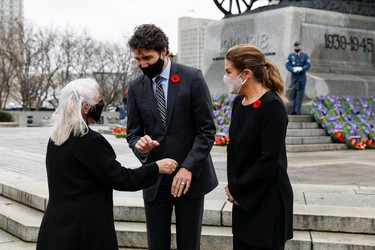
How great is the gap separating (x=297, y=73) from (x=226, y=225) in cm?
864

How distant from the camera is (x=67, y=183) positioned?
3.13 metres

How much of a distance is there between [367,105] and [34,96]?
1383 inches

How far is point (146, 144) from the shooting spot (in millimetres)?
3459

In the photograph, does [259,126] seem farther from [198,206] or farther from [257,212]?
[198,206]

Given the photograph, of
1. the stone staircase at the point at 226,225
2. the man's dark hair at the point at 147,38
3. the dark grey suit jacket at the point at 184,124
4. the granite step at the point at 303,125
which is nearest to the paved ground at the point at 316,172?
the stone staircase at the point at 226,225

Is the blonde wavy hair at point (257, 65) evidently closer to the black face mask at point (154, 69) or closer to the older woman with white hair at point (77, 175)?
the black face mask at point (154, 69)

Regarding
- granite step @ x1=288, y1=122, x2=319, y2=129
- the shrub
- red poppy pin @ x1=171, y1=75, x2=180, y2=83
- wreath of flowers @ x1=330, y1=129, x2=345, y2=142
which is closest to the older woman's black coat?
red poppy pin @ x1=171, y1=75, x2=180, y2=83

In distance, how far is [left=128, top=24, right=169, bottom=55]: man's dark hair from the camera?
3.39 meters

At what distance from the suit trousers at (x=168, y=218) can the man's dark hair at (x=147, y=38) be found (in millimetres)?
904

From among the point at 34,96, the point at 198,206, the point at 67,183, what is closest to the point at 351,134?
the point at 198,206

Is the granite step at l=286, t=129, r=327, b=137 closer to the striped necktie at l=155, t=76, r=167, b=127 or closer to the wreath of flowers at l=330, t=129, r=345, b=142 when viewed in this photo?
the wreath of flowers at l=330, t=129, r=345, b=142

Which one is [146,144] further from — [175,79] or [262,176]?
[262,176]

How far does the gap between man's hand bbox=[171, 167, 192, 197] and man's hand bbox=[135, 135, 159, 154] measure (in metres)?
0.25

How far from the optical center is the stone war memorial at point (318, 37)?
1450 cm
